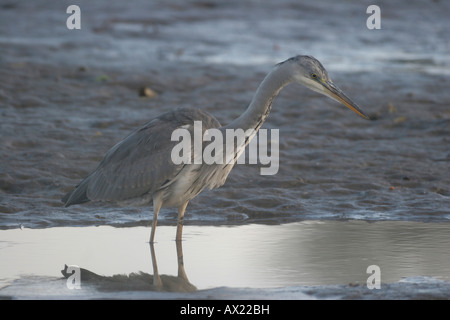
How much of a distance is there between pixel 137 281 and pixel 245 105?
6.38 m

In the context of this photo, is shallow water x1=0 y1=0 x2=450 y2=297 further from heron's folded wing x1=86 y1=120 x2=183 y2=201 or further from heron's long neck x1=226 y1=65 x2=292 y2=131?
heron's long neck x1=226 y1=65 x2=292 y2=131

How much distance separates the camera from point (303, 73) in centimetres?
686

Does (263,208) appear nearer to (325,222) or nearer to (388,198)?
(325,222)

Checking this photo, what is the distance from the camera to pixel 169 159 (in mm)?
7105

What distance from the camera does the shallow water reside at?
8.27m

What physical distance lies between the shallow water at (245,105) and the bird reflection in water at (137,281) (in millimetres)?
182

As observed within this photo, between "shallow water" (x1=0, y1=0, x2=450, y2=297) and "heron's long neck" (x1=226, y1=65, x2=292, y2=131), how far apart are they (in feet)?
3.68

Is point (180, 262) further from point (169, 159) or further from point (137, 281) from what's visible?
point (169, 159)

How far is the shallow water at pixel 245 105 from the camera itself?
8266 mm

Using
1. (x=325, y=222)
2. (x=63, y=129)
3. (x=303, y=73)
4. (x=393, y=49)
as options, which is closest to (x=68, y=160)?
(x=63, y=129)

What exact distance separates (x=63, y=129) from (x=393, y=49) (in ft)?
29.4

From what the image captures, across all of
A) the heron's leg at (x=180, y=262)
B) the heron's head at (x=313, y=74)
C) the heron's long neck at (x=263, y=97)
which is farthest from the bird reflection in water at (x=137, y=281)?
the heron's head at (x=313, y=74)

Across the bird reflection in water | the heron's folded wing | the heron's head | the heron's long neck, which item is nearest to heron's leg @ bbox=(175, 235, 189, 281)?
the bird reflection in water

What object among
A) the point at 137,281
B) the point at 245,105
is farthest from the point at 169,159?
the point at 245,105
